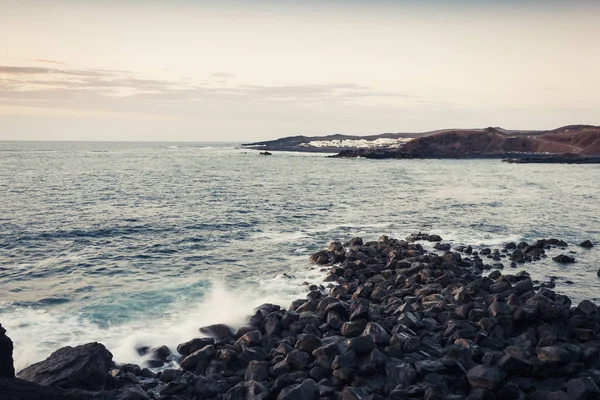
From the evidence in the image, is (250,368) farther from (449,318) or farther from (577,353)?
(577,353)

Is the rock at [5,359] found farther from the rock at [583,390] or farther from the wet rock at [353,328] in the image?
the rock at [583,390]

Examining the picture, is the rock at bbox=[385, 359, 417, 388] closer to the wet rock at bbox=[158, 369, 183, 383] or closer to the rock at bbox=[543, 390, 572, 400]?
the rock at bbox=[543, 390, 572, 400]

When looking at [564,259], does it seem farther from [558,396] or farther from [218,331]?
[218,331]

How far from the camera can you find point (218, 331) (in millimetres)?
18344

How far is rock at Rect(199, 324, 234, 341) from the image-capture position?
18.2m

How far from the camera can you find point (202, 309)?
70.5 ft

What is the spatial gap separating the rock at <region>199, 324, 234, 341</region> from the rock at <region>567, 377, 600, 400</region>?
1204 cm

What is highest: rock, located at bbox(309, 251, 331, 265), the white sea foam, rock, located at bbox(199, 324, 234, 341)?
rock, located at bbox(309, 251, 331, 265)

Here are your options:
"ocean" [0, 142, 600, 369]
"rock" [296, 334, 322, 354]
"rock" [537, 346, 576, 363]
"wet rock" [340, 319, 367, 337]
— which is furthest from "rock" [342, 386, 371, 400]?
"ocean" [0, 142, 600, 369]

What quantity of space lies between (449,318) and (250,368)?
8.71 meters

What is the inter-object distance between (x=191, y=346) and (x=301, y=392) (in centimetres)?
587

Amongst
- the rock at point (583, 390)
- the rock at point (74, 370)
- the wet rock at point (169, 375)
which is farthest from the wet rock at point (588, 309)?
the rock at point (74, 370)

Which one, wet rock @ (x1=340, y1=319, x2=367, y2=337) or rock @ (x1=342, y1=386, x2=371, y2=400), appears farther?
wet rock @ (x1=340, y1=319, x2=367, y2=337)

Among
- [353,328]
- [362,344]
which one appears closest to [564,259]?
[353,328]
